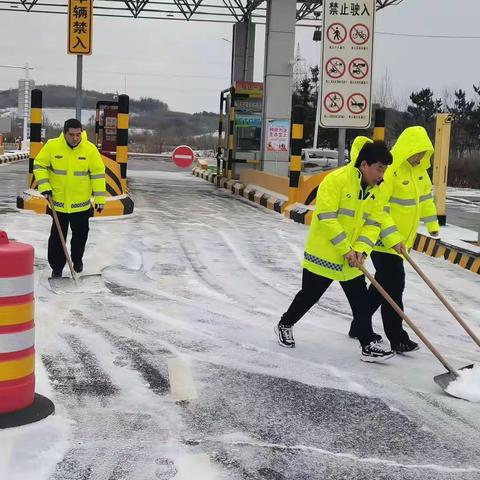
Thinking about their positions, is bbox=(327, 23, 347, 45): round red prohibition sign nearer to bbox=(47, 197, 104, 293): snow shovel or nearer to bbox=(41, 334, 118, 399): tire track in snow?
bbox=(47, 197, 104, 293): snow shovel

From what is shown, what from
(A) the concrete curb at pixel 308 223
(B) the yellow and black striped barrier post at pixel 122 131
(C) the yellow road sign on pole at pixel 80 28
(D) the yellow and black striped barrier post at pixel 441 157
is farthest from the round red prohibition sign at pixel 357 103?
(C) the yellow road sign on pole at pixel 80 28

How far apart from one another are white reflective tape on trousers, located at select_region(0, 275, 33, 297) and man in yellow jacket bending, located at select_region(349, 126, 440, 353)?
255 cm

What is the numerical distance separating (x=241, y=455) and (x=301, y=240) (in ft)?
24.0

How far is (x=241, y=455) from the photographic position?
3.60 meters

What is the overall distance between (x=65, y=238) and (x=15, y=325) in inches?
143

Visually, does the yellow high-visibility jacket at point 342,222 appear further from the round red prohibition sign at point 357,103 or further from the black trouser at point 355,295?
the round red prohibition sign at point 357,103

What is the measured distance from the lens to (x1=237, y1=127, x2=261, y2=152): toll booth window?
68.6 ft

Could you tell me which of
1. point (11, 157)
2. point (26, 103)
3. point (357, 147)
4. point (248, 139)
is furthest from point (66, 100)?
point (357, 147)

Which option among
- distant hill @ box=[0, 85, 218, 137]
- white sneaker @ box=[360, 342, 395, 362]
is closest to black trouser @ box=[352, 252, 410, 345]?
white sneaker @ box=[360, 342, 395, 362]

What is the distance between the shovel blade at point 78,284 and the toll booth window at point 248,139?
13912mm

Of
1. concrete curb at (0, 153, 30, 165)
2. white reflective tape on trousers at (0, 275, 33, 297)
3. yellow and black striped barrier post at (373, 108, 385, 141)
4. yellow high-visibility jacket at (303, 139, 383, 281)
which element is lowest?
concrete curb at (0, 153, 30, 165)

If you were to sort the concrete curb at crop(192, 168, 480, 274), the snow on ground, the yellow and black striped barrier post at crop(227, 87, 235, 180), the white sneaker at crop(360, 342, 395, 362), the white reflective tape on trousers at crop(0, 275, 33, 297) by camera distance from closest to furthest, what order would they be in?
the snow on ground < the white reflective tape on trousers at crop(0, 275, 33, 297) < the white sneaker at crop(360, 342, 395, 362) < the concrete curb at crop(192, 168, 480, 274) < the yellow and black striped barrier post at crop(227, 87, 235, 180)

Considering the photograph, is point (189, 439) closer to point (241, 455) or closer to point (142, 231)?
point (241, 455)

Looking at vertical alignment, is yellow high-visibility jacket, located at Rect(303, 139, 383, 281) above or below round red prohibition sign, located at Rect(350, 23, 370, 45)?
below
